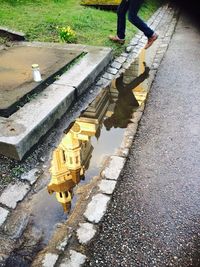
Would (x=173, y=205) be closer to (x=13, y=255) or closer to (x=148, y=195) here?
(x=148, y=195)

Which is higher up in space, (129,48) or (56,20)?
(56,20)

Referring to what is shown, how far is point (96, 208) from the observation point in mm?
2992

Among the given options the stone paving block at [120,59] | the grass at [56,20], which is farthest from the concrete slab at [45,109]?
the grass at [56,20]

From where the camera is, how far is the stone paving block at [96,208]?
2896mm

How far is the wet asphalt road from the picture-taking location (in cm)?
257

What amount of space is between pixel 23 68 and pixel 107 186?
2939mm

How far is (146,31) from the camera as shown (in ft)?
22.5

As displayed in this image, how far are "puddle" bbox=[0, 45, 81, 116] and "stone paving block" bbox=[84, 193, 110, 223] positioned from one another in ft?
5.77

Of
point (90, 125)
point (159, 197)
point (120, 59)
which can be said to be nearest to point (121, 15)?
point (120, 59)

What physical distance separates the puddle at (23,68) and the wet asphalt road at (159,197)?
1743 mm

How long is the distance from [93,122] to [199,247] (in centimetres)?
247

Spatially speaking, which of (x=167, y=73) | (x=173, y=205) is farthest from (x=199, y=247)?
(x=167, y=73)

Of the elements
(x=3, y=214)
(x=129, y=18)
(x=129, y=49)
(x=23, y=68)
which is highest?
(x=129, y=18)

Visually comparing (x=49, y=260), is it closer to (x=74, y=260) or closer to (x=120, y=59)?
(x=74, y=260)
